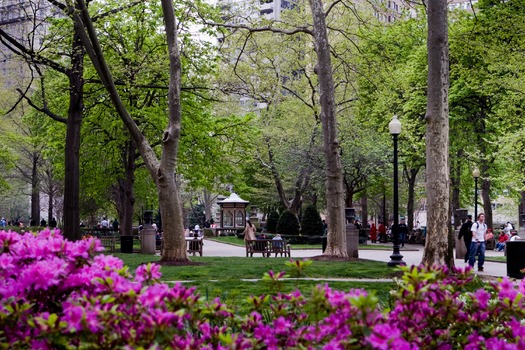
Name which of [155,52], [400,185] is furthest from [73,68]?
[400,185]

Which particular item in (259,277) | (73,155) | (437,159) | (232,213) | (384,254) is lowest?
(384,254)

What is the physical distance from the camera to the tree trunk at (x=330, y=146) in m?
21.6

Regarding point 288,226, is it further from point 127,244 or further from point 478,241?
point 478,241

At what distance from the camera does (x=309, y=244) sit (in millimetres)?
40875

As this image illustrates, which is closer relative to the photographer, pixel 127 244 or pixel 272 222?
pixel 127 244

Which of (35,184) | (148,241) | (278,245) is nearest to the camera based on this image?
(278,245)

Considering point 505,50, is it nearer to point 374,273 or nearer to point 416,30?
point 374,273

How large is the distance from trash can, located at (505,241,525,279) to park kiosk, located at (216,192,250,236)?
121 ft

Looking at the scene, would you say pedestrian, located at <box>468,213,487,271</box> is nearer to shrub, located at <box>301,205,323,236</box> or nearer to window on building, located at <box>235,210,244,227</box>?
shrub, located at <box>301,205,323,236</box>

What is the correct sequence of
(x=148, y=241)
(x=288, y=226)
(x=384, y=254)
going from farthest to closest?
(x=288, y=226) < (x=384, y=254) < (x=148, y=241)

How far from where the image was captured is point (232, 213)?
187ft

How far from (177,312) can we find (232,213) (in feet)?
177

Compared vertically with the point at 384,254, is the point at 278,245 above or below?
above

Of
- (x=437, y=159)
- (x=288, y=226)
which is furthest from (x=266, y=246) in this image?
(x=288, y=226)
